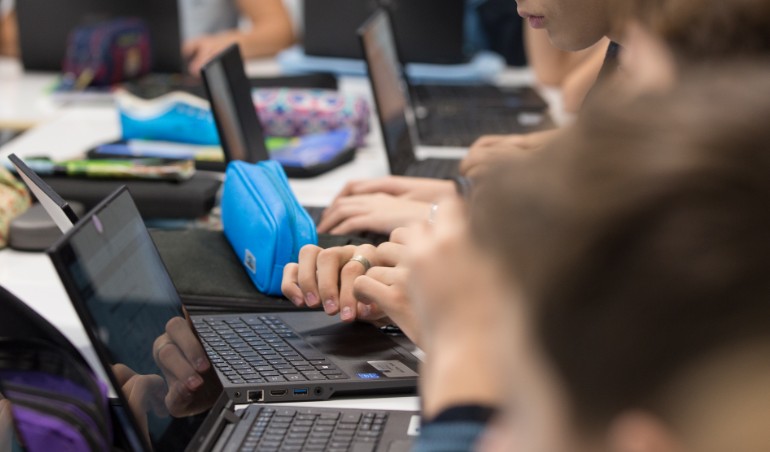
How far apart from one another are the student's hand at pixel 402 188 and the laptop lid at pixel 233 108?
198 mm

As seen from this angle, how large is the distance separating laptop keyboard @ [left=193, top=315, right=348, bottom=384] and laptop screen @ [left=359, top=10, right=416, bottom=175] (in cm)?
85

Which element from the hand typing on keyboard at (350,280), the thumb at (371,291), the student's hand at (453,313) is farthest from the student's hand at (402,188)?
the student's hand at (453,313)

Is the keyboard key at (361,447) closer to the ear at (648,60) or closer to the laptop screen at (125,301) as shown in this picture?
the laptop screen at (125,301)

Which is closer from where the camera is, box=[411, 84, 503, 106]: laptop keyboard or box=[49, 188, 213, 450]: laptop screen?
box=[49, 188, 213, 450]: laptop screen

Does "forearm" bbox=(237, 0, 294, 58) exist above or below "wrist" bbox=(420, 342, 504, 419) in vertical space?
below

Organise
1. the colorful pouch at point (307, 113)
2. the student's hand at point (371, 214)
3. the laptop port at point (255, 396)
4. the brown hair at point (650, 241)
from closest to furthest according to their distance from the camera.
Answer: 1. the brown hair at point (650, 241)
2. the laptop port at point (255, 396)
3. the student's hand at point (371, 214)
4. the colorful pouch at point (307, 113)

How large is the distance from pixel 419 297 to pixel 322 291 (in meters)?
0.69

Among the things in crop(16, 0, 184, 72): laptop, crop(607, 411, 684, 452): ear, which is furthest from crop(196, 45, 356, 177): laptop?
crop(607, 411, 684, 452): ear

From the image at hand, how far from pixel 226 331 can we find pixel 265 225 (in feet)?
0.61

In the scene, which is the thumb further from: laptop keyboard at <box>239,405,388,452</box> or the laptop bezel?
the laptop bezel

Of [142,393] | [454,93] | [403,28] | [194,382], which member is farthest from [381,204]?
[403,28]

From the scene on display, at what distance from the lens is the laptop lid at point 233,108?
1882 millimetres

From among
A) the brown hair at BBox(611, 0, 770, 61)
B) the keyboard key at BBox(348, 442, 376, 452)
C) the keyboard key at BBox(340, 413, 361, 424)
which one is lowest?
the keyboard key at BBox(340, 413, 361, 424)

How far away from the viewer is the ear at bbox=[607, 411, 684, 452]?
47 centimetres
